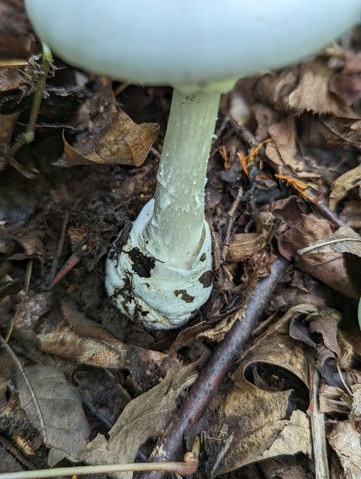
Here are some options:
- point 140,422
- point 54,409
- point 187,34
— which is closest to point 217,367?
point 140,422

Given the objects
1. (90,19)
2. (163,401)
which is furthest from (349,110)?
(90,19)

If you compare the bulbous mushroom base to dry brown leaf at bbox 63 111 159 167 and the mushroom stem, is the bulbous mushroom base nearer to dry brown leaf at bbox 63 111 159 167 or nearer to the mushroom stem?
the mushroom stem

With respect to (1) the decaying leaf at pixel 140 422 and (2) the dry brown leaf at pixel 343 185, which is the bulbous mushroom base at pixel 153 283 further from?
(2) the dry brown leaf at pixel 343 185

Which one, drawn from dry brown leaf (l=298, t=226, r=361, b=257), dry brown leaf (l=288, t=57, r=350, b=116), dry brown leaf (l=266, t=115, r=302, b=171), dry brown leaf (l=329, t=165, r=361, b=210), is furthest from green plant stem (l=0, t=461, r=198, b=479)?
dry brown leaf (l=288, t=57, r=350, b=116)

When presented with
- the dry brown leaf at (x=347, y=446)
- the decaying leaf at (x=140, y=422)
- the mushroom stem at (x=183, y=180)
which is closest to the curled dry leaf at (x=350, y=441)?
the dry brown leaf at (x=347, y=446)

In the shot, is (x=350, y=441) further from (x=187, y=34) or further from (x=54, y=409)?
(x=187, y=34)

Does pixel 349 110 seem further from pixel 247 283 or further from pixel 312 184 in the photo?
pixel 247 283
